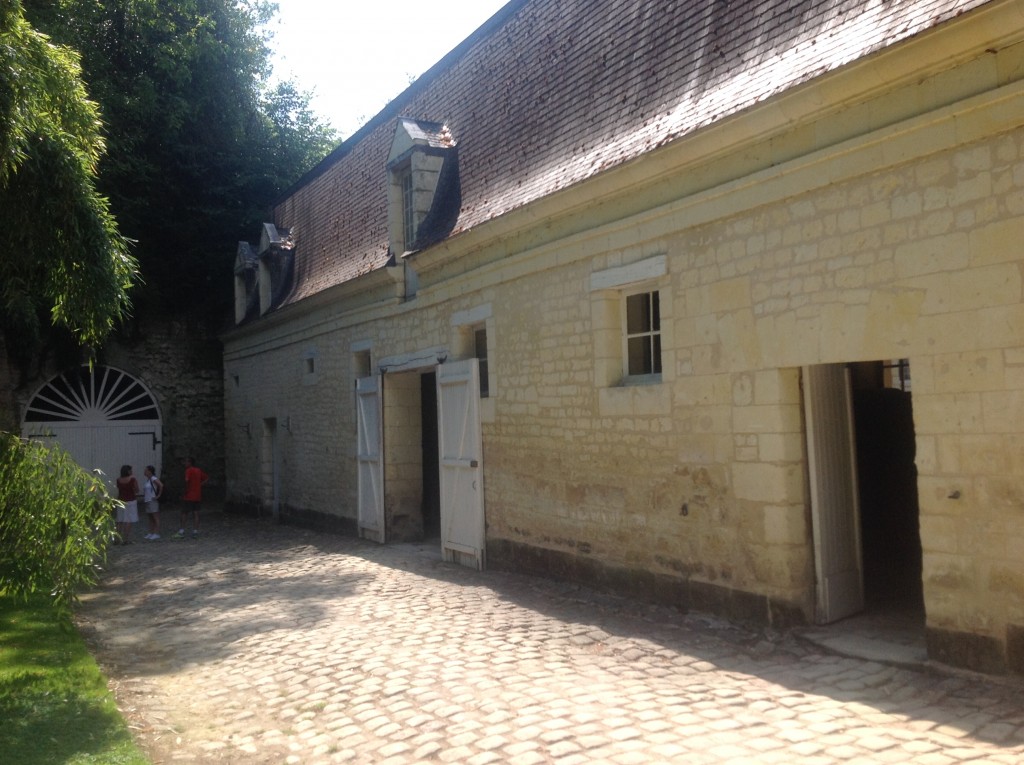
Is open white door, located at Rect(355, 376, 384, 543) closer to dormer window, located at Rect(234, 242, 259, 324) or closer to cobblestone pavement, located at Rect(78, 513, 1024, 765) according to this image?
cobblestone pavement, located at Rect(78, 513, 1024, 765)

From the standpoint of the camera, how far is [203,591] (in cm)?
952

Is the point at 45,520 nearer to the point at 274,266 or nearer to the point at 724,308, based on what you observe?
the point at 724,308

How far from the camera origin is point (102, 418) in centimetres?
1911

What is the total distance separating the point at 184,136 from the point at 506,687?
1741cm

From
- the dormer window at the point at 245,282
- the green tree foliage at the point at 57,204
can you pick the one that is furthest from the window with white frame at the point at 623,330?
the dormer window at the point at 245,282

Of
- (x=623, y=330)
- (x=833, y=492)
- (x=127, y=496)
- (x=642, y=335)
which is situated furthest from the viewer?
(x=127, y=496)

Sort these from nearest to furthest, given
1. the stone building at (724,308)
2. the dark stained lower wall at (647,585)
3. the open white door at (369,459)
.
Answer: the stone building at (724,308)
the dark stained lower wall at (647,585)
the open white door at (369,459)

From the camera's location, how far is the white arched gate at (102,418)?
1861 centimetres

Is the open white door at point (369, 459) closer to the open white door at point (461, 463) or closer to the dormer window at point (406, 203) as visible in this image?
the open white door at point (461, 463)

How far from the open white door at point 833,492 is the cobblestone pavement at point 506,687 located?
597 mm

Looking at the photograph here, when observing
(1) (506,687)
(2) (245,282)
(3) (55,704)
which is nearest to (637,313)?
(1) (506,687)

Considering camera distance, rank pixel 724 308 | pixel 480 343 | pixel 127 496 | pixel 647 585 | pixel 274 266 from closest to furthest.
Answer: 1. pixel 724 308
2. pixel 647 585
3. pixel 480 343
4. pixel 127 496
5. pixel 274 266

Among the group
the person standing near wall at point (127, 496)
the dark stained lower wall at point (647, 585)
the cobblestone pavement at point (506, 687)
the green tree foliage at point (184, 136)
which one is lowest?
the cobblestone pavement at point (506, 687)

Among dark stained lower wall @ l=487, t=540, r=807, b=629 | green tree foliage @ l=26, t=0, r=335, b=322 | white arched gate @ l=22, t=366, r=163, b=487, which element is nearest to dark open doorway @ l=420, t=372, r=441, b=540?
dark stained lower wall @ l=487, t=540, r=807, b=629
